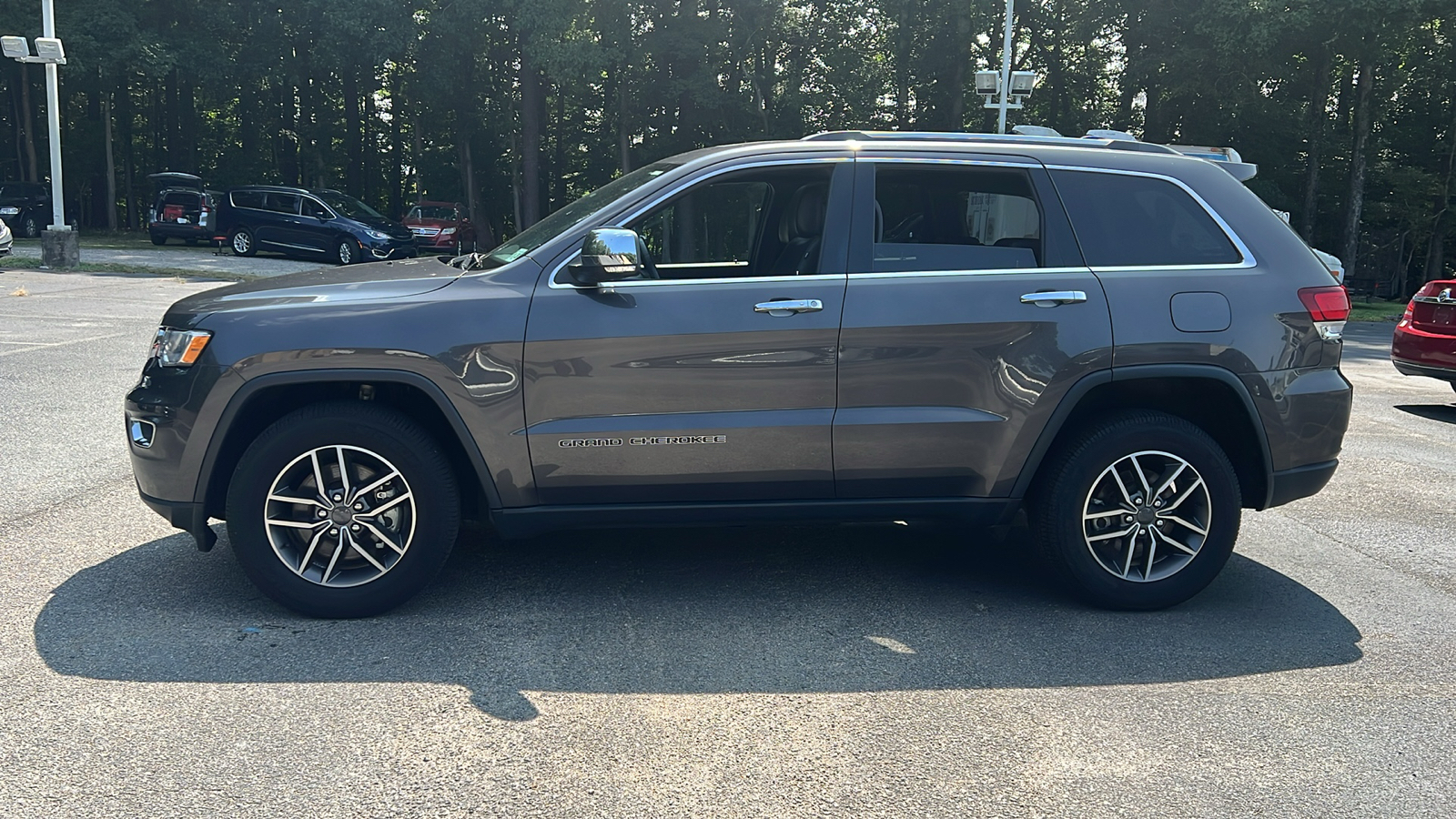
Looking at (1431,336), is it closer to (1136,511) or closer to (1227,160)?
(1227,160)

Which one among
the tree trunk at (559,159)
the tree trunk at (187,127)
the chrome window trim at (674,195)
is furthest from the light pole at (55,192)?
the tree trunk at (559,159)

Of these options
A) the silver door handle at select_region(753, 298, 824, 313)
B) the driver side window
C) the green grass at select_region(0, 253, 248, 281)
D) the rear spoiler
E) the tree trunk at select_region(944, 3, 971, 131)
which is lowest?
the green grass at select_region(0, 253, 248, 281)

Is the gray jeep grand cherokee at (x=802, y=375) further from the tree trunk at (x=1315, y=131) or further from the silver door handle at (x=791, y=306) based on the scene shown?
the tree trunk at (x=1315, y=131)

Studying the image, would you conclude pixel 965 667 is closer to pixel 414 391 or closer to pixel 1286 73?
pixel 414 391

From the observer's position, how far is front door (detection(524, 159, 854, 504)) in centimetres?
445

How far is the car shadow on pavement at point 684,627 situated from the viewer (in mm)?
4055

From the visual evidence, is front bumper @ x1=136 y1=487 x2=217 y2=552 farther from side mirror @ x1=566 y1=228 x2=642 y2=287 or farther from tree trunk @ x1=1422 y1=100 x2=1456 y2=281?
tree trunk @ x1=1422 y1=100 x2=1456 y2=281

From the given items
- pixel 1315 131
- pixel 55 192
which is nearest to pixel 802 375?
pixel 55 192

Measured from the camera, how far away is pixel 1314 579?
5.31m

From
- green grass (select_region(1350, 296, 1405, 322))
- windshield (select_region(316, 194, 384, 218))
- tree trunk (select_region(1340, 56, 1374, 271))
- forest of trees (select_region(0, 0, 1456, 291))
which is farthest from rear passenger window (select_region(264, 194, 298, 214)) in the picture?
tree trunk (select_region(1340, 56, 1374, 271))

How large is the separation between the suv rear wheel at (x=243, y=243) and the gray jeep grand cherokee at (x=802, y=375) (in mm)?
26318

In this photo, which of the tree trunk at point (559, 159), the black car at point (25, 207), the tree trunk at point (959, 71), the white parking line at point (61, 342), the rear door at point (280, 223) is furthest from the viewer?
the tree trunk at point (559, 159)

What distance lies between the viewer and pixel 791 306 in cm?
453

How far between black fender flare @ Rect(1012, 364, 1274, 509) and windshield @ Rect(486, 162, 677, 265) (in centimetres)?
188
